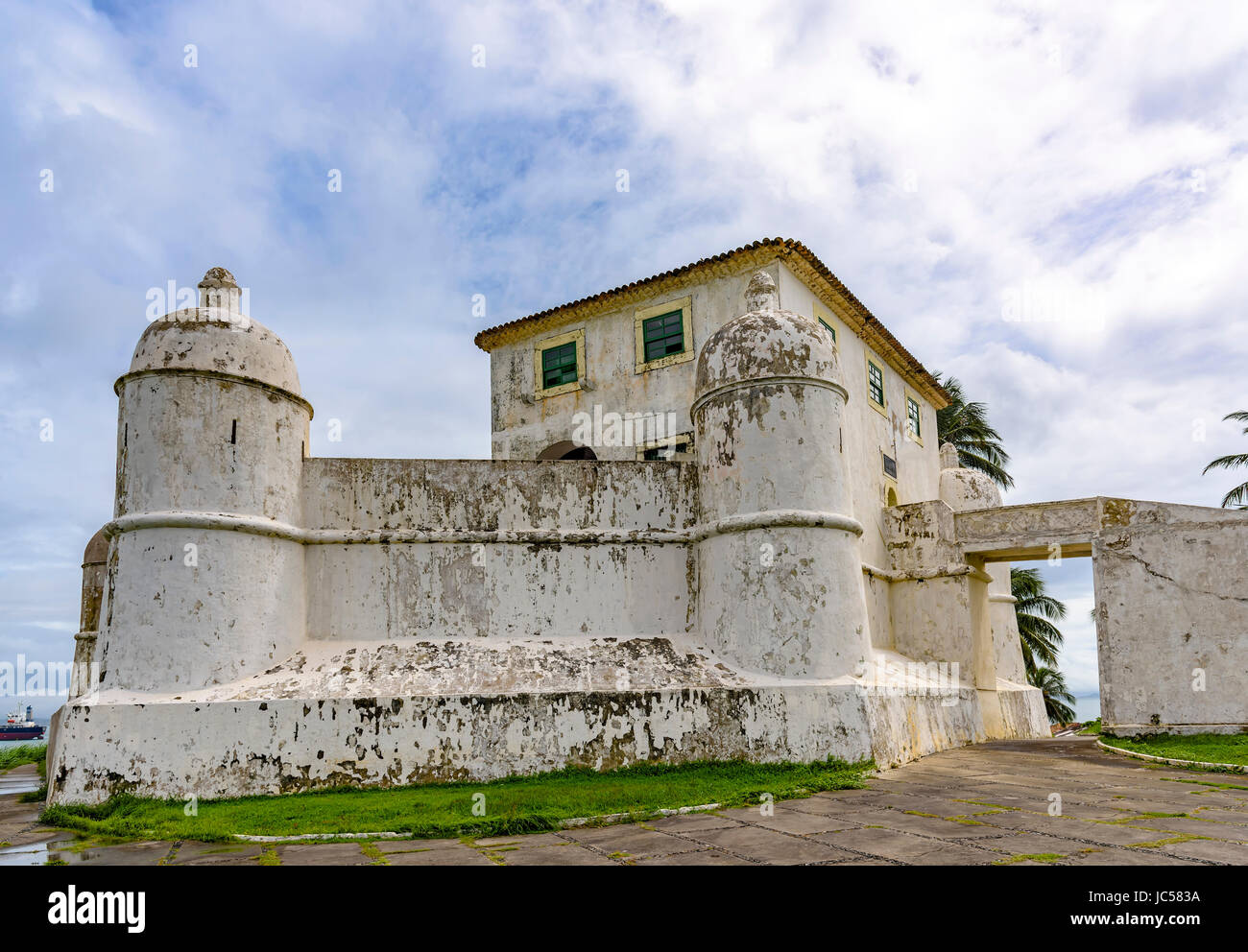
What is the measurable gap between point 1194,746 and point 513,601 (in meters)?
8.77

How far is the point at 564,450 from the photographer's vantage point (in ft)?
54.9

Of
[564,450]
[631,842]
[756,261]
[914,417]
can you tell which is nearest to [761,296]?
[756,261]

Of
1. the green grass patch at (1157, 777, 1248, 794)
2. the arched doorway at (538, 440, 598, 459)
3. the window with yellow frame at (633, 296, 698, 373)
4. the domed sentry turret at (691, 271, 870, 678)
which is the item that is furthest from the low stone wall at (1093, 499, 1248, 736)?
the arched doorway at (538, 440, 598, 459)

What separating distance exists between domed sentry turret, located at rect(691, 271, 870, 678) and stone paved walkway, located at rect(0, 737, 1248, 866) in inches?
80.8

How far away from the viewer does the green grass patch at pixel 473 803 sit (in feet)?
23.2

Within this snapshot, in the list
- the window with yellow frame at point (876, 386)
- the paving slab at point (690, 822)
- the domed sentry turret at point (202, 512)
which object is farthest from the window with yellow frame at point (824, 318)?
the paving slab at point (690, 822)

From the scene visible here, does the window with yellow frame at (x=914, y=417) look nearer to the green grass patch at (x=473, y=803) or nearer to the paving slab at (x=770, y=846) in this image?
the green grass patch at (x=473, y=803)

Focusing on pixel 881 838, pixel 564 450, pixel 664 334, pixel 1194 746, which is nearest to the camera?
pixel 881 838

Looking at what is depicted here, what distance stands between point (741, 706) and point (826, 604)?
1545 millimetres

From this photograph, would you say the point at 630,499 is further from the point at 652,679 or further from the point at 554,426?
the point at 554,426

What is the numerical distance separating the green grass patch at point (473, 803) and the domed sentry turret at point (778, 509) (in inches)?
57.4

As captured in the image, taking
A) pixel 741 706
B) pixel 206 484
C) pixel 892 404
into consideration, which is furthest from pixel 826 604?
pixel 892 404

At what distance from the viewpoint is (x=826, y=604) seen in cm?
1021

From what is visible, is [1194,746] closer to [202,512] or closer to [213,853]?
[213,853]
